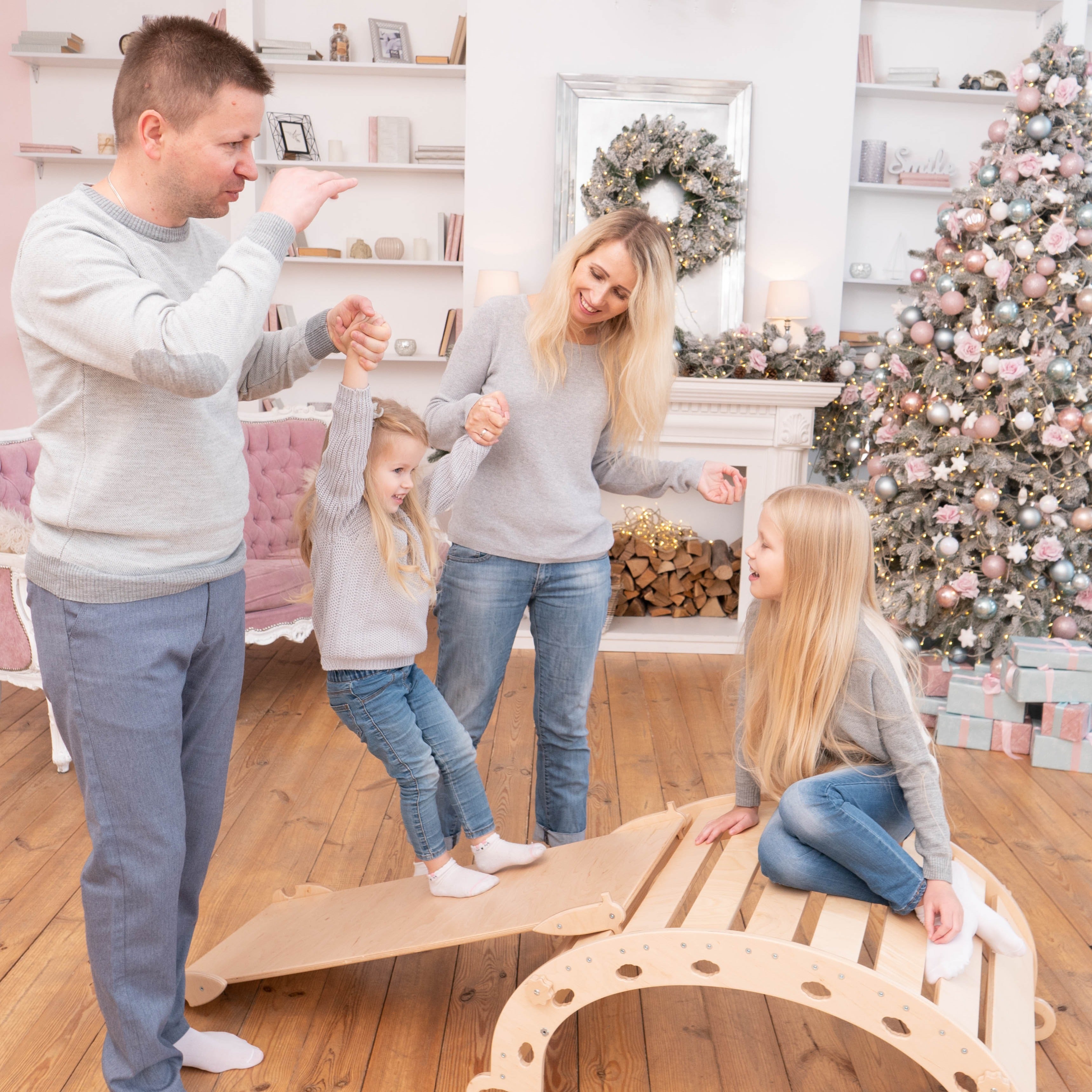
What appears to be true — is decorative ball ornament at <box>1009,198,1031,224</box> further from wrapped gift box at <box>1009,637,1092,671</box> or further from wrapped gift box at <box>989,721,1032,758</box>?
wrapped gift box at <box>989,721,1032,758</box>

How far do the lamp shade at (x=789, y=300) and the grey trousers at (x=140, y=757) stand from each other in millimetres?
3328

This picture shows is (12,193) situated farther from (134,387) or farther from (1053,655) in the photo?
(1053,655)

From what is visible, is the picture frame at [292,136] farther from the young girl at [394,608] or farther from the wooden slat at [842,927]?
the wooden slat at [842,927]

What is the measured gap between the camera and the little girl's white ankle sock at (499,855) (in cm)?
187

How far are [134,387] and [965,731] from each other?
2.86 m

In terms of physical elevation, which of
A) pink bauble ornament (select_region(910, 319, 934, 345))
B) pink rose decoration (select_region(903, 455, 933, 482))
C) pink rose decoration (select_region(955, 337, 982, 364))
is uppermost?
pink bauble ornament (select_region(910, 319, 934, 345))

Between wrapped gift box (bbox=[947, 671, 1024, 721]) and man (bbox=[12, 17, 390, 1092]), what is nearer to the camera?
man (bbox=[12, 17, 390, 1092])

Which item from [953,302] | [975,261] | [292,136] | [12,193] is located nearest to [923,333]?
[953,302]

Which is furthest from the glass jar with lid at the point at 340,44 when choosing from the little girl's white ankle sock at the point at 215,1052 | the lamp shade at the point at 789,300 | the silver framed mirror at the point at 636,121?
the little girl's white ankle sock at the point at 215,1052

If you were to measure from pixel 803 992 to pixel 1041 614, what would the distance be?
2.30 meters

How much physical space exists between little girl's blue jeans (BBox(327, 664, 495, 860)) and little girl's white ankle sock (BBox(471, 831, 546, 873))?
0.9 inches

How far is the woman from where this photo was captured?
6.09ft

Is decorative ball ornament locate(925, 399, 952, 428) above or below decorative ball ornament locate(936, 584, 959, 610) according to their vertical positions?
above

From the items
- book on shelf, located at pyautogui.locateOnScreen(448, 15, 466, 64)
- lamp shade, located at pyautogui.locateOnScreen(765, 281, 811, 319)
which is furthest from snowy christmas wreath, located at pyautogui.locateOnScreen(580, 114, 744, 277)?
book on shelf, located at pyautogui.locateOnScreen(448, 15, 466, 64)
